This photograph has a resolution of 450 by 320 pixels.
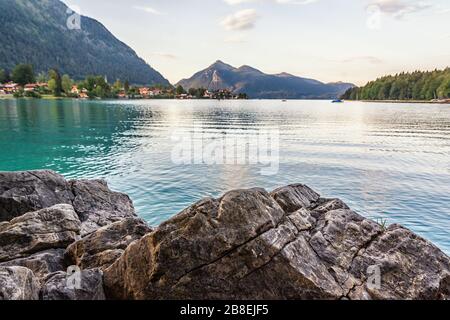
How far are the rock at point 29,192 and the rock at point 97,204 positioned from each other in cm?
56

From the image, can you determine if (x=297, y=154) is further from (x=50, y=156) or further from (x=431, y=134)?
(x=431, y=134)

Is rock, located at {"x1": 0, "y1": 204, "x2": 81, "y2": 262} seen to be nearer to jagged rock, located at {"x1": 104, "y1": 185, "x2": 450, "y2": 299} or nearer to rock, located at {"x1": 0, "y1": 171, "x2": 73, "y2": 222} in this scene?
rock, located at {"x1": 0, "y1": 171, "x2": 73, "y2": 222}

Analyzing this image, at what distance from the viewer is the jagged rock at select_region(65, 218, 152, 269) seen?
9492mm

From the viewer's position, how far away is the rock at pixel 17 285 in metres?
6.47

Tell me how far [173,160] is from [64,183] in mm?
22474

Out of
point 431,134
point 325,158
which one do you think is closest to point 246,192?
point 325,158

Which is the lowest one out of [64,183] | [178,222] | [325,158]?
[325,158]

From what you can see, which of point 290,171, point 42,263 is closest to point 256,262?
point 42,263

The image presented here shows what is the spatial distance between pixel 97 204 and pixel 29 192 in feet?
9.96

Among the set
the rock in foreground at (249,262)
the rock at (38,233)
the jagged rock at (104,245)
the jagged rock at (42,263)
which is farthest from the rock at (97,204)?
the rock in foreground at (249,262)

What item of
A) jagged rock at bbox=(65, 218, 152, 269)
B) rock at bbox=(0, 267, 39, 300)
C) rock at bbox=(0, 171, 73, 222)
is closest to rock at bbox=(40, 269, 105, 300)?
rock at bbox=(0, 267, 39, 300)

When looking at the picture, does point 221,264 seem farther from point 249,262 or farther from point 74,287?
point 74,287

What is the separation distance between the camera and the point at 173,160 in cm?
3862

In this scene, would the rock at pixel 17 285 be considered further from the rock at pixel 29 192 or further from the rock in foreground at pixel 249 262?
the rock at pixel 29 192
